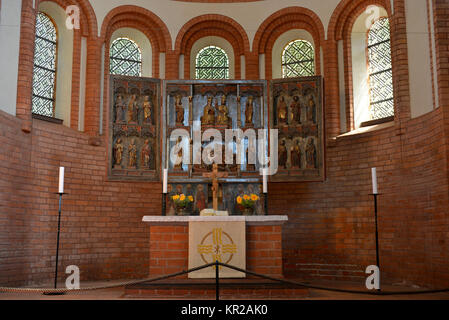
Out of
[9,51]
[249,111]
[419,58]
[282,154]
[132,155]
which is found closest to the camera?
[9,51]

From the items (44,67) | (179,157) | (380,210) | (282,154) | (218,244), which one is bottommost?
(218,244)

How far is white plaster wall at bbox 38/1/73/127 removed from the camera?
14242 millimetres

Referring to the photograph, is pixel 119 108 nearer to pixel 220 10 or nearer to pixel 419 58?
pixel 220 10

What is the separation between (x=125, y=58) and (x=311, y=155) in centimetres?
662

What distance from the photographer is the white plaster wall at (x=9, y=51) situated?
471 inches

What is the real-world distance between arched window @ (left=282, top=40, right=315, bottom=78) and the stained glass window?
183cm

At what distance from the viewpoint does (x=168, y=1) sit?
16.0 meters

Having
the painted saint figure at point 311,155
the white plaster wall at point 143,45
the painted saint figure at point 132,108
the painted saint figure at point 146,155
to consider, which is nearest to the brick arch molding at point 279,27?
the white plaster wall at point 143,45

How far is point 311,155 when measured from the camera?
12938 mm

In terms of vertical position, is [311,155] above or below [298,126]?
below

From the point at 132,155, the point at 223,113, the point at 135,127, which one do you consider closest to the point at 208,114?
the point at 223,113

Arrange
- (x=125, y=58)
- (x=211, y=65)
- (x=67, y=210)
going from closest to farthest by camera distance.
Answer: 1. (x=67, y=210)
2. (x=125, y=58)
3. (x=211, y=65)

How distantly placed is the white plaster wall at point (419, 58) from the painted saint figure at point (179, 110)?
18.1ft

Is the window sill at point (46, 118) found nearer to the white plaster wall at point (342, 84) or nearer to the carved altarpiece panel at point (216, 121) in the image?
the carved altarpiece panel at point (216, 121)
